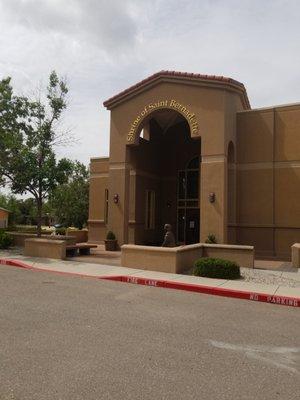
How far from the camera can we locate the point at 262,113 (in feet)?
68.8

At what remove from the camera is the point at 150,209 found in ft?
83.4

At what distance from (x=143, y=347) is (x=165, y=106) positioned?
15908mm

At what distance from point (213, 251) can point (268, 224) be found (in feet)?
17.5

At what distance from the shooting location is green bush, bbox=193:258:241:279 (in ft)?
43.9

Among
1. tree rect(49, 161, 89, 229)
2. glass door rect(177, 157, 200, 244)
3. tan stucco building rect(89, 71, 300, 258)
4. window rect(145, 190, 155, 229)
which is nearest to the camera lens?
tan stucco building rect(89, 71, 300, 258)

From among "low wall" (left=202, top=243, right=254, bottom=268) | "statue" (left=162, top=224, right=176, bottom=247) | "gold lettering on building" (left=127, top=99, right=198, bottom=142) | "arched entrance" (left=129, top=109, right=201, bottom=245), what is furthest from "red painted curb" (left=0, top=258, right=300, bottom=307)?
"arched entrance" (left=129, top=109, right=201, bottom=245)

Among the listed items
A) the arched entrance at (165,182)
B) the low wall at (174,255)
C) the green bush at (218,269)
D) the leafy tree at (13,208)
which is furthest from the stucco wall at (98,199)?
the leafy tree at (13,208)

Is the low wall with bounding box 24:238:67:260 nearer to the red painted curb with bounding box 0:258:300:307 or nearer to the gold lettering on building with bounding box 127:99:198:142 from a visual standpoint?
the red painted curb with bounding box 0:258:300:307

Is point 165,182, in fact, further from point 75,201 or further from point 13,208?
point 13,208

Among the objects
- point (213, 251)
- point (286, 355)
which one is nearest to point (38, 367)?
point (286, 355)

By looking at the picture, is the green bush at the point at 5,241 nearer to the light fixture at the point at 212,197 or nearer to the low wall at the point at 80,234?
the low wall at the point at 80,234

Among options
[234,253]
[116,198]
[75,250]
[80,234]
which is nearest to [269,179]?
[234,253]

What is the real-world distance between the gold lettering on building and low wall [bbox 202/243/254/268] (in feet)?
19.7

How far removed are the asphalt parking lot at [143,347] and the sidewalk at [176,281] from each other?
55 centimetres
